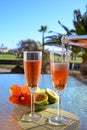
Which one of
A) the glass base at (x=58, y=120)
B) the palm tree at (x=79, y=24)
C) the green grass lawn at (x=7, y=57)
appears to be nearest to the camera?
the glass base at (x=58, y=120)

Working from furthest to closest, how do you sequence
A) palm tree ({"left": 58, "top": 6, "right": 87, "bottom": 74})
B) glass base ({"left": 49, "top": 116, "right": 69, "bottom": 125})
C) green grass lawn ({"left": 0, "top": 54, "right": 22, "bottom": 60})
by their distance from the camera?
1. green grass lawn ({"left": 0, "top": 54, "right": 22, "bottom": 60})
2. palm tree ({"left": 58, "top": 6, "right": 87, "bottom": 74})
3. glass base ({"left": 49, "top": 116, "right": 69, "bottom": 125})

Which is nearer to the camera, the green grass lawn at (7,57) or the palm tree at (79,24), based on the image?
the palm tree at (79,24)

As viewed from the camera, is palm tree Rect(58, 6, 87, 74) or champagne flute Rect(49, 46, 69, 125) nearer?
champagne flute Rect(49, 46, 69, 125)

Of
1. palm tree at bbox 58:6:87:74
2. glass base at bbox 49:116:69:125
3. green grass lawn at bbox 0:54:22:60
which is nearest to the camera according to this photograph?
glass base at bbox 49:116:69:125

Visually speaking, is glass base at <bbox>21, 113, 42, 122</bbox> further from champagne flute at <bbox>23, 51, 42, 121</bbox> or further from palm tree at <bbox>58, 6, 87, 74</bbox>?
palm tree at <bbox>58, 6, 87, 74</bbox>

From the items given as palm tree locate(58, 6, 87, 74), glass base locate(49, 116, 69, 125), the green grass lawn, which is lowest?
glass base locate(49, 116, 69, 125)

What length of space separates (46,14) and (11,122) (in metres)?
19.0

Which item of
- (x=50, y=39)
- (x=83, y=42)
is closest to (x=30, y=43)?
(x=50, y=39)

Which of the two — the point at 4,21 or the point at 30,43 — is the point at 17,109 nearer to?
the point at 30,43

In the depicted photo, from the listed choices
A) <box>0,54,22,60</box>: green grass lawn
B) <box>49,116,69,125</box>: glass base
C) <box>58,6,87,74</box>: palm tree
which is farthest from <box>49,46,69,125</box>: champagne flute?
<box>0,54,22,60</box>: green grass lawn

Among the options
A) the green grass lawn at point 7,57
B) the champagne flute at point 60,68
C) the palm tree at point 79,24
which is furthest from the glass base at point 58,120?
the green grass lawn at point 7,57

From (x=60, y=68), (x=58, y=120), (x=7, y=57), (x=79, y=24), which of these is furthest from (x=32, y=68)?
(x=7, y=57)

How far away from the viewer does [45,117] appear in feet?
3.23

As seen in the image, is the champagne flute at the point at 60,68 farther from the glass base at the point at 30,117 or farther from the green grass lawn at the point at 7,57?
the green grass lawn at the point at 7,57
